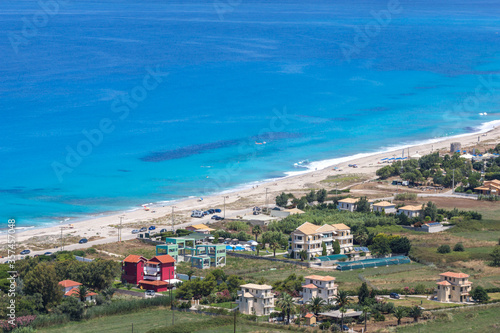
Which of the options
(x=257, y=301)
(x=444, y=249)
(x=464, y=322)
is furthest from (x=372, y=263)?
(x=464, y=322)

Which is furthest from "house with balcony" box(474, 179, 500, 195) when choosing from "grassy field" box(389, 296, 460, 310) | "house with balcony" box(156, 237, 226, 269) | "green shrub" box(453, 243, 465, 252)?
"grassy field" box(389, 296, 460, 310)

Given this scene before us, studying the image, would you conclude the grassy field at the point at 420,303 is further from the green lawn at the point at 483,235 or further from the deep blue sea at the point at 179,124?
the deep blue sea at the point at 179,124

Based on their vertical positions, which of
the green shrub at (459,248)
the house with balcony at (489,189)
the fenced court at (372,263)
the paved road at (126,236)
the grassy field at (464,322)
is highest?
the house with balcony at (489,189)

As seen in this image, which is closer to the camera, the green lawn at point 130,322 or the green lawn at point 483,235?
the green lawn at point 130,322

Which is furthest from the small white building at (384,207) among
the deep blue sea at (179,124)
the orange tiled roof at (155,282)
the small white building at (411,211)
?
the orange tiled roof at (155,282)

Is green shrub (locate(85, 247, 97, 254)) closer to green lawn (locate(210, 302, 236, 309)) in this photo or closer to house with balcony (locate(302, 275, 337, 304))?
green lawn (locate(210, 302, 236, 309))

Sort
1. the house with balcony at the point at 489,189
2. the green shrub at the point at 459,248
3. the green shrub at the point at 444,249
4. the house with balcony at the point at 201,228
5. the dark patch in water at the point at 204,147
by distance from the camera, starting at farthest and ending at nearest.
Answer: the dark patch in water at the point at 204,147 < the house with balcony at the point at 489,189 < the house with balcony at the point at 201,228 < the green shrub at the point at 459,248 < the green shrub at the point at 444,249
